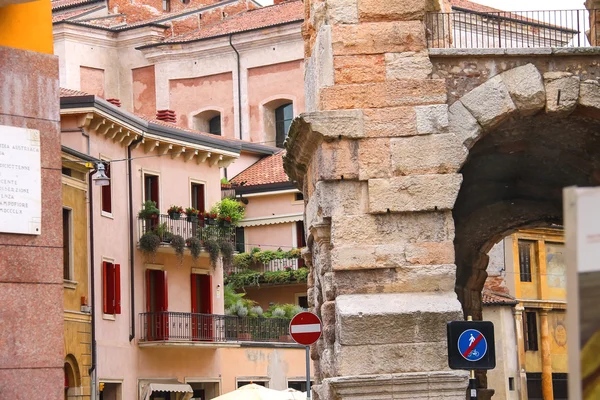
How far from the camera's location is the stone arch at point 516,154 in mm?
13672

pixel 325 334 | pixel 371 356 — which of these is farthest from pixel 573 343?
pixel 325 334

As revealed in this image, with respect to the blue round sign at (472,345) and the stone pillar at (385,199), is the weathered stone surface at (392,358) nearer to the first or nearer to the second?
the stone pillar at (385,199)

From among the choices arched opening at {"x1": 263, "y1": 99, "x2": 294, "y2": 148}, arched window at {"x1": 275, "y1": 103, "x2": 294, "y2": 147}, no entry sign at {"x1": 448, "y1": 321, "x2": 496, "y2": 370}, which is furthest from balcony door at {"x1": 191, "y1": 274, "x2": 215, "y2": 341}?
no entry sign at {"x1": 448, "y1": 321, "x2": 496, "y2": 370}

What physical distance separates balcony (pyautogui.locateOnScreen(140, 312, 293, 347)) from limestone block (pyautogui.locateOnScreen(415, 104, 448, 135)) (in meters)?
21.2

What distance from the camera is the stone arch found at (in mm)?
13672

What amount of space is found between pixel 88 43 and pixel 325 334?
126 feet

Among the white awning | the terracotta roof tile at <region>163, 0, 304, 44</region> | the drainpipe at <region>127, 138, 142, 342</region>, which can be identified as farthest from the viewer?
the terracotta roof tile at <region>163, 0, 304, 44</region>

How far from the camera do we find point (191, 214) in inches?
1439

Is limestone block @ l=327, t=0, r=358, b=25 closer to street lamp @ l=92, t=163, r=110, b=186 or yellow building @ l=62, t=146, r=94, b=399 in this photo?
street lamp @ l=92, t=163, r=110, b=186

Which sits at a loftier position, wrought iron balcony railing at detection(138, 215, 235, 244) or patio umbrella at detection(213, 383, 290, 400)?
wrought iron balcony railing at detection(138, 215, 235, 244)

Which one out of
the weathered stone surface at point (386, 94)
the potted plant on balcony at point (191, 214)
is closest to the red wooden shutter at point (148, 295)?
the potted plant on balcony at point (191, 214)

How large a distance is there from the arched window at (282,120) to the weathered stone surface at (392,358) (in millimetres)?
37053

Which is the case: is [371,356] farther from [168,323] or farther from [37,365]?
[168,323]

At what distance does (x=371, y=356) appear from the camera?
43.0 feet
